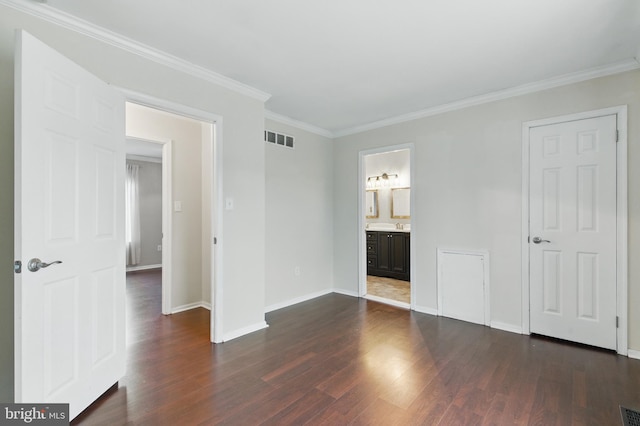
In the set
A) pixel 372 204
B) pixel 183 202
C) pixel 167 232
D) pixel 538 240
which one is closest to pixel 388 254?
pixel 372 204

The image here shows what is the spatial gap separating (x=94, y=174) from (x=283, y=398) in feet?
6.40

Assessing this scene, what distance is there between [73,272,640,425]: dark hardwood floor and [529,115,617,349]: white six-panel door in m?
0.25

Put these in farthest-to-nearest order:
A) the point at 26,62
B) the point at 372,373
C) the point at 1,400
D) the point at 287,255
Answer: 1. the point at 287,255
2. the point at 372,373
3. the point at 1,400
4. the point at 26,62

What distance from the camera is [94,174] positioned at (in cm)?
192

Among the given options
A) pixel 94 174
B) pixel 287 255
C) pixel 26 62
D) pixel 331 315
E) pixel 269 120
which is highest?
pixel 269 120

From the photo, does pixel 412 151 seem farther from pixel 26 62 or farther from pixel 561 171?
pixel 26 62

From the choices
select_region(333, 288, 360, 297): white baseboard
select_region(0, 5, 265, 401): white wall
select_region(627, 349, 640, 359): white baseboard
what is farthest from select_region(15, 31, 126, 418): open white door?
select_region(627, 349, 640, 359): white baseboard

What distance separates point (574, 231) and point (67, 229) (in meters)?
4.05

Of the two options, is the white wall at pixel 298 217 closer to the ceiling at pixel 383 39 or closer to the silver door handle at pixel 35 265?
the ceiling at pixel 383 39

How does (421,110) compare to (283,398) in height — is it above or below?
above

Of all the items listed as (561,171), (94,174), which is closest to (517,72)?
(561,171)

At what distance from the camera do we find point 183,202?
153 inches

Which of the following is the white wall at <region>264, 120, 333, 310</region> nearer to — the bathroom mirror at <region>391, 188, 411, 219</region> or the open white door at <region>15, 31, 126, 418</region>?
the bathroom mirror at <region>391, 188, 411, 219</region>

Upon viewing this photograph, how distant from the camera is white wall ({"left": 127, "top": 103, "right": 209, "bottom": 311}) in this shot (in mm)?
3647
